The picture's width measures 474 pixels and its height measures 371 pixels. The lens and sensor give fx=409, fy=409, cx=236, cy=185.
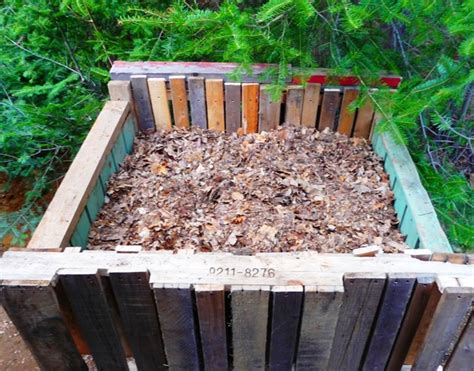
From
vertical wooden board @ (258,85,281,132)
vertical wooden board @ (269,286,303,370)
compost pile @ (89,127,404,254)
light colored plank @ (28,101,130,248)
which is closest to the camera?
vertical wooden board @ (269,286,303,370)

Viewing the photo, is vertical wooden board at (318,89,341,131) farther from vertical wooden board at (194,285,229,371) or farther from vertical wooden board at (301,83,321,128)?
vertical wooden board at (194,285,229,371)

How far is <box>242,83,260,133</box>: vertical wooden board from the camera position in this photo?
2680 mm

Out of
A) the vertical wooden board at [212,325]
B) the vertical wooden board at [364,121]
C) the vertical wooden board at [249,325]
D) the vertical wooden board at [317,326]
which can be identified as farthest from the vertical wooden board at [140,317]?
the vertical wooden board at [364,121]

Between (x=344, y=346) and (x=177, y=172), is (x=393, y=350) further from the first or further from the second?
(x=177, y=172)

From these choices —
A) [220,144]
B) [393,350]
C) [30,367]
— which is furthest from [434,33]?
[30,367]

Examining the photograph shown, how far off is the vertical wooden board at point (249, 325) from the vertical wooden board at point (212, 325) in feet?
0.13

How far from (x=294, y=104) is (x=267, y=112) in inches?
7.6

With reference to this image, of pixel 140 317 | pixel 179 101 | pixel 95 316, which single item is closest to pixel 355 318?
pixel 140 317

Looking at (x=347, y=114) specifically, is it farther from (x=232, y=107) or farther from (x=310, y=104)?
(x=232, y=107)

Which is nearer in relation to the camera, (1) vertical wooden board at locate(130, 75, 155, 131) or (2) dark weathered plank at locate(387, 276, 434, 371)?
(2) dark weathered plank at locate(387, 276, 434, 371)

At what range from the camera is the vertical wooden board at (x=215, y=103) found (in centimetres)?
268

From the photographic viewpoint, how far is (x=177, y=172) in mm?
2590

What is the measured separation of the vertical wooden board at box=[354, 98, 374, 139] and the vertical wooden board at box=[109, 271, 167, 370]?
1.91 metres

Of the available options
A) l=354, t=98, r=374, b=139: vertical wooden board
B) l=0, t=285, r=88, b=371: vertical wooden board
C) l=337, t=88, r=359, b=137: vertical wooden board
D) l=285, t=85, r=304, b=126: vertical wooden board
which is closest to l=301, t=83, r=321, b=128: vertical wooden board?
l=285, t=85, r=304, b=126: vertical wooden board
